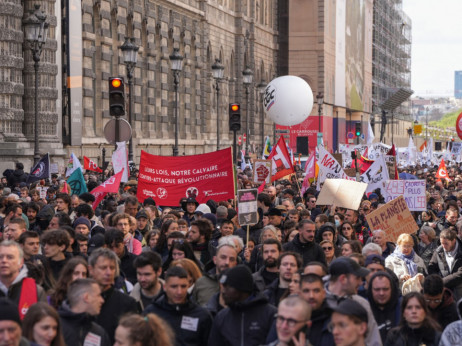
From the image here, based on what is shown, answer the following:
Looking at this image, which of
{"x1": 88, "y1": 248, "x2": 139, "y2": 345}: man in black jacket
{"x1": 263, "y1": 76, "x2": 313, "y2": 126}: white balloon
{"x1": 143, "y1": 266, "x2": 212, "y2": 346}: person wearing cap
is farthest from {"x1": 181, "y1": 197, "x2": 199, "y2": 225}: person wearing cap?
{"x1": 263, "y1": 76, "x2": 313, "y2": 126}: white balloon

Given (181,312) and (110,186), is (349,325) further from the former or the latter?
(110,186)

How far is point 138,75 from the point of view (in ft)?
151

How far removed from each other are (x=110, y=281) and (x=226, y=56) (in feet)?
172

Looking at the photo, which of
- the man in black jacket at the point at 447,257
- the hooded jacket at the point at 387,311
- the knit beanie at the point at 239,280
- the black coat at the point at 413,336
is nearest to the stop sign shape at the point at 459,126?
the man in black jacket at the point at 447,257

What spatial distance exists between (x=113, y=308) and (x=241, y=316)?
94 cm

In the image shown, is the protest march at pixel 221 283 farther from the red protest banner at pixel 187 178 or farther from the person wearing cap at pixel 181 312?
the red protest banner at pixel 187 178

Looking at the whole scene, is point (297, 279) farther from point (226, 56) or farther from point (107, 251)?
point (226, 56)

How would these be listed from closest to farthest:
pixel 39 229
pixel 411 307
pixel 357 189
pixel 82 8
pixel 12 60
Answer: pixel 411 307 < pixel 39 229 < pixel 357 189 < pixel 12 60 < pixel 82 8

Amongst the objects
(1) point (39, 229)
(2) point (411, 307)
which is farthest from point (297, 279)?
(1) point (39, 229)

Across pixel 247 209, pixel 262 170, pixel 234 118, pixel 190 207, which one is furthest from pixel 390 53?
pixel 247 209

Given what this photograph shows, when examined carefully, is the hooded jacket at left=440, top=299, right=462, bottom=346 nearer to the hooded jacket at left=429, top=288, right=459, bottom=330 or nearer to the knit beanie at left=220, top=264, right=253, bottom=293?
the knit beanie at left=220, top=264, right=253, bottom=293

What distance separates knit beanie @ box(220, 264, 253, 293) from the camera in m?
7.81

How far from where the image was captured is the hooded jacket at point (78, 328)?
23.6ft

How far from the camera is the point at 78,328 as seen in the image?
7250mm
